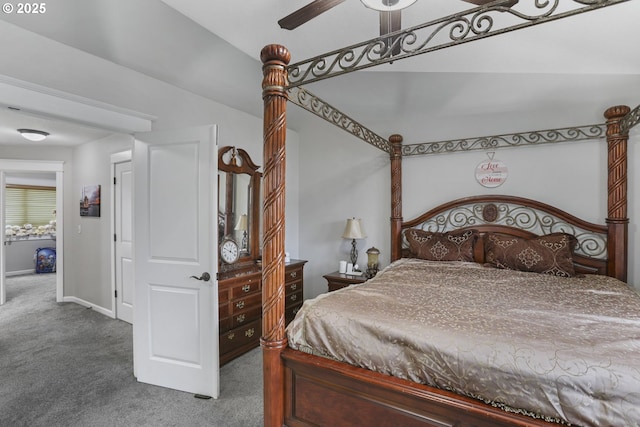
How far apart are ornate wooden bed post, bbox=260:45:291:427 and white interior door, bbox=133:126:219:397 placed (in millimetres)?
793

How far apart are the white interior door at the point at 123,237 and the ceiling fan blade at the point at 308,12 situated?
3320mm

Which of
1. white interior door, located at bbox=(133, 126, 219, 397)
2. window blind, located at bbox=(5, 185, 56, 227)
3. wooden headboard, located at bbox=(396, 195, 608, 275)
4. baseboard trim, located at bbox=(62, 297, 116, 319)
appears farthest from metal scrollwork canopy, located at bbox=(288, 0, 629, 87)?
window blind, located at bbox=(5, 185, 56, 227)

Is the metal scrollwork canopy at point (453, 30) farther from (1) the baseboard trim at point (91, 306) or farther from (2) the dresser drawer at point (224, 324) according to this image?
(1) the baseboard trim at point (91, 306)

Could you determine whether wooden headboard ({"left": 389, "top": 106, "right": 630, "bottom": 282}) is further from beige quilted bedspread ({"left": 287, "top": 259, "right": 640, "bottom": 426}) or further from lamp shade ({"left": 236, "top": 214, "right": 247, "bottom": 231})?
lamp shade ({"left": 236, "top": 214, "right": 247, "bottom": 231})

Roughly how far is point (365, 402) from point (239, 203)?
257 centimetres

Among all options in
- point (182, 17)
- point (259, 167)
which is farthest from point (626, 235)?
point (182, 17)

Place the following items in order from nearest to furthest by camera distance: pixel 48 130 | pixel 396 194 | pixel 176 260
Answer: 1. pixel 176 260
2. pixel 396 194
3. pixel 48 130

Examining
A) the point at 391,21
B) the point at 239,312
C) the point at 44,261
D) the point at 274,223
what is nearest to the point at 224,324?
the point at 239,312

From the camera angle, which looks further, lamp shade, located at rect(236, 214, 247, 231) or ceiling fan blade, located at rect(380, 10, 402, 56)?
lamp shade, located at rect(236, 214, 247, 231)

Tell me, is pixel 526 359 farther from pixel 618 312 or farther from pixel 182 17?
pixel 182 17

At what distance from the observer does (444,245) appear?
3.28m

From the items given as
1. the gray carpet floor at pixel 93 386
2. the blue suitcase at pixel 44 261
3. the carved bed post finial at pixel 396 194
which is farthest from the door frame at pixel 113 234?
the blue suitcase at pixel 44 261

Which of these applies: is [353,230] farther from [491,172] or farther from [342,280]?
[491,172]

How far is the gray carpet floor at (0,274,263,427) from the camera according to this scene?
2166mm
